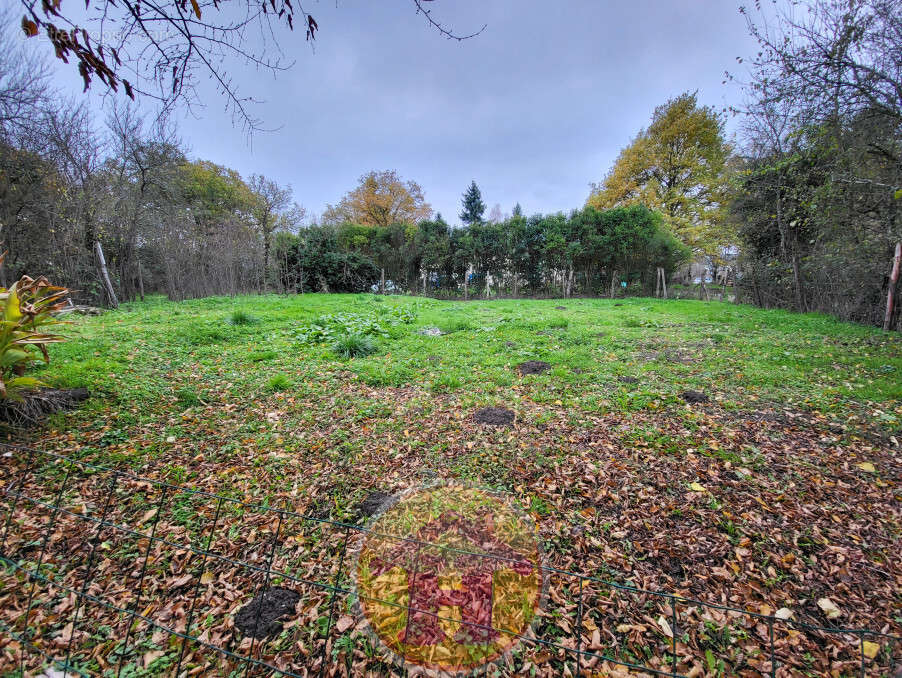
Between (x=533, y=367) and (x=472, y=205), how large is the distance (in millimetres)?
28718

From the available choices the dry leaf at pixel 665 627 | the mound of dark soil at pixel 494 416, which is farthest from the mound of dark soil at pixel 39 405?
the dry leaf at pixel 665 627

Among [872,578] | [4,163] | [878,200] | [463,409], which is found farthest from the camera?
[4,163]

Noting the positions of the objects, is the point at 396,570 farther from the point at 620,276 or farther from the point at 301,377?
the point at 620,276

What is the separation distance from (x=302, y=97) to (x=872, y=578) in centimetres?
478

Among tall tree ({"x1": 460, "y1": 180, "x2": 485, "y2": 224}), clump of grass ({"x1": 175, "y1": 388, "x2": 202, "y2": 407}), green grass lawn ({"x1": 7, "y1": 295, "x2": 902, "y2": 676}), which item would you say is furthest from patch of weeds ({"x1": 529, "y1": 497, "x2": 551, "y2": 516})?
tall tree ({"x1": 460, "y1": 180, "x2": 485, "y2": 224})

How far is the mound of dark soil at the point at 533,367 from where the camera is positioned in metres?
4.39

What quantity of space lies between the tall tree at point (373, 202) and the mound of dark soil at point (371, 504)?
81.3ft

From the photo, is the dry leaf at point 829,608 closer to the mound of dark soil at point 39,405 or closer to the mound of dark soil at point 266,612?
the mound of dark soil at point 266,612

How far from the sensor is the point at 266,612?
1529mm

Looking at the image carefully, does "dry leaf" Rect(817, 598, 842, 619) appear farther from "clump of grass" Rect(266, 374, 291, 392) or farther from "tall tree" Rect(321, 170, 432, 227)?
"tall tree" Rect(321, 170, 432, 227)

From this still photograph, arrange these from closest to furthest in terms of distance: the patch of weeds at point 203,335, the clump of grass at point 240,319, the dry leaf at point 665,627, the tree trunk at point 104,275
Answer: the dry leaf at point 665,627 < the patch of weeds at point 203,335 < the clump of grass at point 240,319 < the tree trunk at point 104,275

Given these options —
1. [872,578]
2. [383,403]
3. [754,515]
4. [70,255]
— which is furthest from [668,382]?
[70,255]

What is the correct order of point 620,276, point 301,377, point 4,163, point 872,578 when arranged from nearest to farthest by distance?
point 872,578 < point 301,377 < point 4,163 < point 620,276

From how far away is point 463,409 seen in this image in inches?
134
